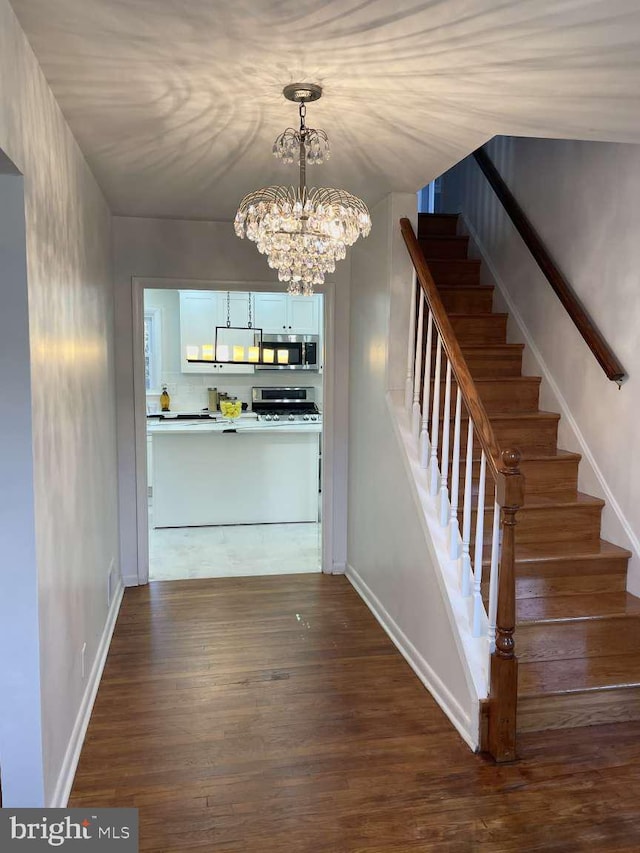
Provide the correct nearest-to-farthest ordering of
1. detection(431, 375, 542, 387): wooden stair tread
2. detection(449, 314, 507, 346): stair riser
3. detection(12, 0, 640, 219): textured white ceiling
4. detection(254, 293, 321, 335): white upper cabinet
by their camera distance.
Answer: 1. detection(12, 0, 640, 219): textured white ceiling
2. detection(431, 375, 542, 387): wooden stair tread
3. detection(449, 314, 507, 346): stair riser
4. detection(254, 293, 321, 335): white upper cabinet

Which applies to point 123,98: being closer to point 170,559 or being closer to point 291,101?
point 291,101

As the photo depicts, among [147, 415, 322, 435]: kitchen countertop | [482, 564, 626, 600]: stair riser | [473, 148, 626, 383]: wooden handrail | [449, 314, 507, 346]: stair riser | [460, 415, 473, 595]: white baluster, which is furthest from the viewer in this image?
[147, 415, 322, 435]: kitchen countertop

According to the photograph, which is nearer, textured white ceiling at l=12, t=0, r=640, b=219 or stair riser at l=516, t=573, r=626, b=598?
textured white ceiling at l=12, t=0, r=640, b=219

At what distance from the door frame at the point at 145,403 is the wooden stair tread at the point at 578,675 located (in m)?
2.14

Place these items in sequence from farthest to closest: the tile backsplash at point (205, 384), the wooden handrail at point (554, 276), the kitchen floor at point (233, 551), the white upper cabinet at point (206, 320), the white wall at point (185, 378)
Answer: the tile backsplash at point (205, 384) → the white wall at point (185, 378) → the white upper cabinet at point (206, 320) → the kitchen floor at point (233, 551) → the wooden handrail at point (554, 276)

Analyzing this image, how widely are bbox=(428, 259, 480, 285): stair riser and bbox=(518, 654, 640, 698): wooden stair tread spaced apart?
278cm

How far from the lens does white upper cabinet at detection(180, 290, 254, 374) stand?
7320 millimetres

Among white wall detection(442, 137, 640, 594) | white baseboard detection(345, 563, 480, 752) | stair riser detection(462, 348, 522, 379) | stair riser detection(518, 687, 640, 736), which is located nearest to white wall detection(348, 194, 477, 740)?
white baseboard detection(345, 563, 480, 752)

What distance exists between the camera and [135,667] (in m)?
3.13

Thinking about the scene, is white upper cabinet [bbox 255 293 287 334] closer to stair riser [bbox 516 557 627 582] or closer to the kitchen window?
the kitchen window

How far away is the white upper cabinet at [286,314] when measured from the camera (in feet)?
24.7

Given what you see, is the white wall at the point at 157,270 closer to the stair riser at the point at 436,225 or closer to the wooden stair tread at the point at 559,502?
the stair riser at the point at 436,225

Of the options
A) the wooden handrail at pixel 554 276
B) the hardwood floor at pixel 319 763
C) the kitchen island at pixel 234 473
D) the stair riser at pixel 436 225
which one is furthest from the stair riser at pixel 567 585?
the kitchen island at pixel 234 473

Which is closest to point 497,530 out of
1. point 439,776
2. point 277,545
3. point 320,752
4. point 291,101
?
point 439,776
